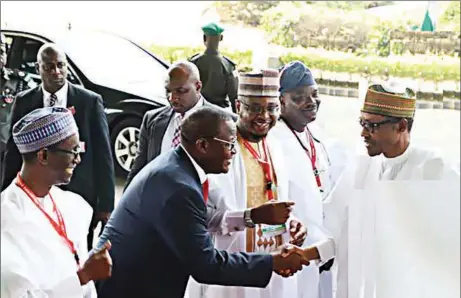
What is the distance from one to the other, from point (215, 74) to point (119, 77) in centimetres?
40

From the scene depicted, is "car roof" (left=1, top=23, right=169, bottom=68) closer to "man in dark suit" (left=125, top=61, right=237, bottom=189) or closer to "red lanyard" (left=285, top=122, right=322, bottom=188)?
"man in dark suit" (left=125, top=61, right=237, bottom=189)

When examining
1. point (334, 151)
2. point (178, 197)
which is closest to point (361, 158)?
point (334, 151)

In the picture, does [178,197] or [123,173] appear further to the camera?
[123,173]

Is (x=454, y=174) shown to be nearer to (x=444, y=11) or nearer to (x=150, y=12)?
(x=444, y=11)

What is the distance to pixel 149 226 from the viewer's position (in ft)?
7.44

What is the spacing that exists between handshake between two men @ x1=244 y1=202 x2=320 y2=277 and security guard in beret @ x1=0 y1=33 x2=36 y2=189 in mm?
927

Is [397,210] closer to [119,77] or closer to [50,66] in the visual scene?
[119,77]

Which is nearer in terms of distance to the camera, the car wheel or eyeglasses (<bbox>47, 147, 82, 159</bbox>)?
eyeglasses (<bbox>47, 147, 82, 159</bbox>)

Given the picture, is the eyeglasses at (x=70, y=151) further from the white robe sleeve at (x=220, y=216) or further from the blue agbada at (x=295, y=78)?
the blue agbada at (x=295, y=78)

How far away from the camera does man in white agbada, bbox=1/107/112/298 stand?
7.02 ft

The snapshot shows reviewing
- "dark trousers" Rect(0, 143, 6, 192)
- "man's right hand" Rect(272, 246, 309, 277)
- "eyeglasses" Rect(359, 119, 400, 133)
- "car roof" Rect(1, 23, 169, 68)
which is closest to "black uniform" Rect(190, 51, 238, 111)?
"car roof" Rect(1, 23, 169, 68)

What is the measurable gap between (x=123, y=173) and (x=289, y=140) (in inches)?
26.8

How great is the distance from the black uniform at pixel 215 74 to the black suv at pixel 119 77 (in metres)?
0.15

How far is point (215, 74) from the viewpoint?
2873mm
